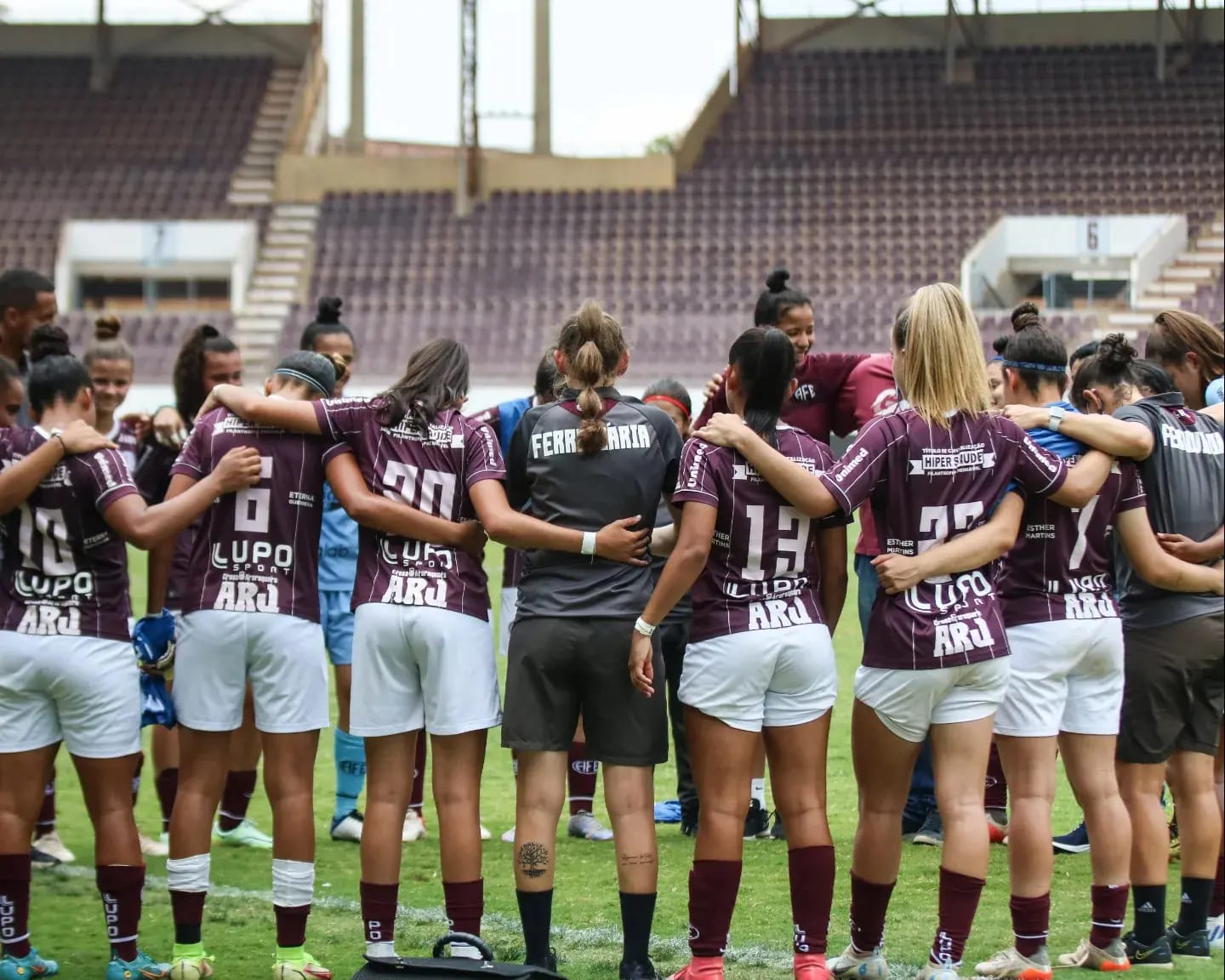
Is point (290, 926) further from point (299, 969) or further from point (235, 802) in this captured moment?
point (235, 802)

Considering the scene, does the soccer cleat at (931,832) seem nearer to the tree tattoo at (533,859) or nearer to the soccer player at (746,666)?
the soccer player at (746,666)

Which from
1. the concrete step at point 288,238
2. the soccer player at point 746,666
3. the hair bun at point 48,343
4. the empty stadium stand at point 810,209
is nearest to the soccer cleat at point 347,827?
the hair bun at point 48,343

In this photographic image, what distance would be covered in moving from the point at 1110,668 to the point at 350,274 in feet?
77.2

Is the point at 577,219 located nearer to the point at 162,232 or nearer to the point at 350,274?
the point at 350,274

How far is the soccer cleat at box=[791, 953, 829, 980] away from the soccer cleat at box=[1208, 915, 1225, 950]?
1.35m

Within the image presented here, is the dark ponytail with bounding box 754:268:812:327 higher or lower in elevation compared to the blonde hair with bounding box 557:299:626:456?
higher

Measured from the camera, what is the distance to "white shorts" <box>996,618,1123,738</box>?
476 centimetres

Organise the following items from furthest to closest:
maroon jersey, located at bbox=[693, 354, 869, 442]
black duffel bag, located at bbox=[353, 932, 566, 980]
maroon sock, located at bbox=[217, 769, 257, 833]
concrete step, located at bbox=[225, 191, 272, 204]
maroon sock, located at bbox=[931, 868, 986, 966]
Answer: concrete step, located at bbox=[225, 191, 272, 204] → maroon sock, located at bbox=[217, 769, 257, 833] → maroon jersey, located at bbox=[693, 354, 869, 442] → maroon sock, located at bbox=[931, 868, 986, 966] → black duffel bag, located at bbox=[353, 932, 566, 980]

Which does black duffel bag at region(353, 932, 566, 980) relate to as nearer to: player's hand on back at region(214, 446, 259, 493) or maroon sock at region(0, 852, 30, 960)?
maroon sock at region(0, 852, 30, 960)

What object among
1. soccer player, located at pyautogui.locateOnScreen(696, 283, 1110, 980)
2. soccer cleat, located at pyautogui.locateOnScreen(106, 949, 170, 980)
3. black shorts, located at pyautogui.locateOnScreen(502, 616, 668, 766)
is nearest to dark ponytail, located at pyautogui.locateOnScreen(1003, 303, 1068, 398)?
soccer player, located at pyautogui.locateOnScreen(696, 283, 1110, 980)

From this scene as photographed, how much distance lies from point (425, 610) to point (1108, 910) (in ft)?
7.44

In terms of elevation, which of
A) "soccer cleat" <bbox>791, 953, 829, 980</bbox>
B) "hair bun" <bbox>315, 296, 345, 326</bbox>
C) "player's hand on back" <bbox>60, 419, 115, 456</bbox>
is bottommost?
"soccer cleat" <bbox>791, 953, 829, 980</bbox>

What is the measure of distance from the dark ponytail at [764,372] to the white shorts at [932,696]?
790 mm

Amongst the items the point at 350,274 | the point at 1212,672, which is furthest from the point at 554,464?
the point at 350,274
